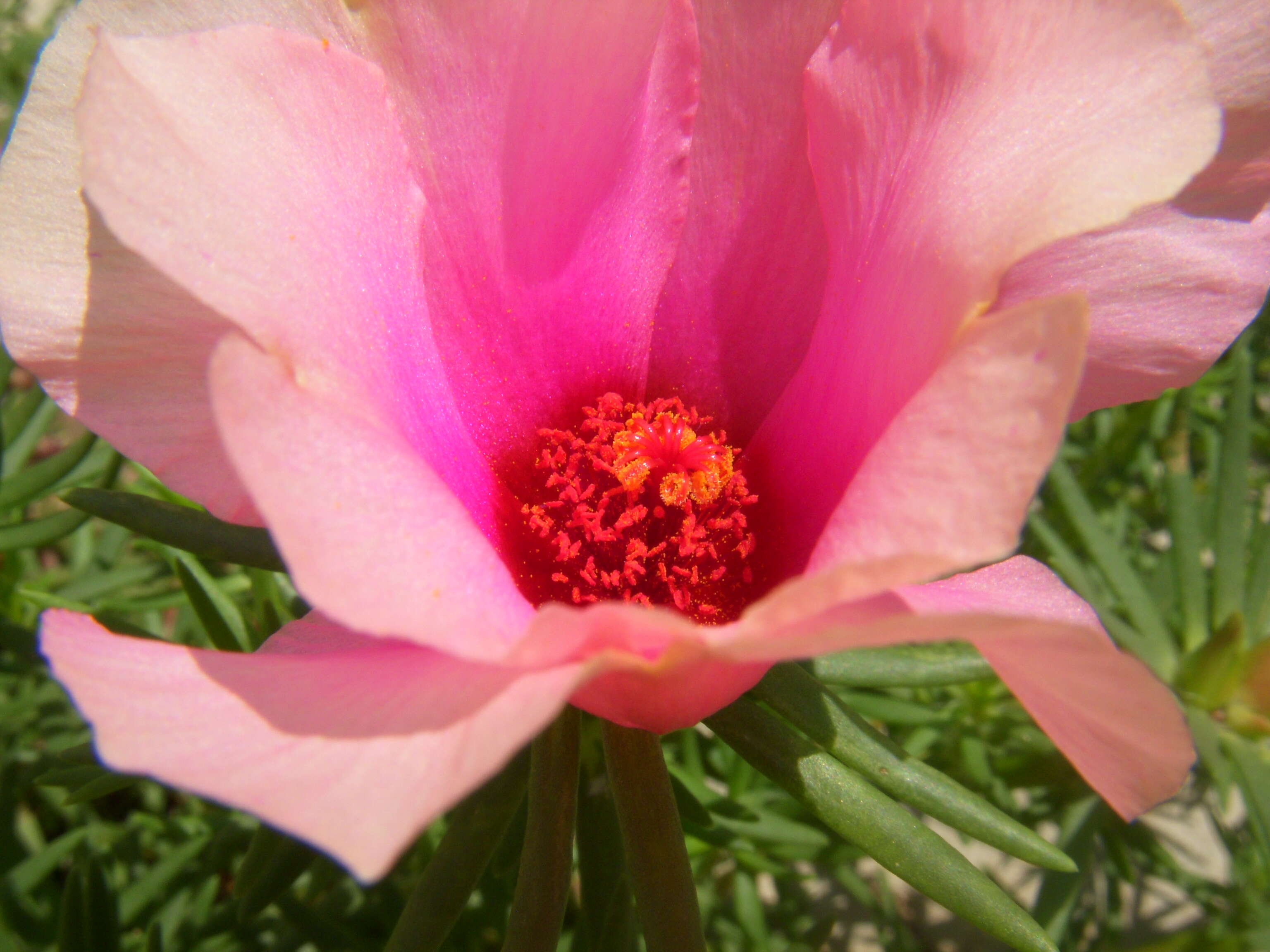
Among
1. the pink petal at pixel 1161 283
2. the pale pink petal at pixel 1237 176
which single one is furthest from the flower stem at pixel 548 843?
the pale pink petal at pixel 1237 176

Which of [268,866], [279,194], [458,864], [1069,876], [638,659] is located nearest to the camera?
[638,659]

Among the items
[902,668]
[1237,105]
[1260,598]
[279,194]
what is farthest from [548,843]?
[1260,598]

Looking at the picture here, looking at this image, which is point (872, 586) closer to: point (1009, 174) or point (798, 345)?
point (1009, 174)

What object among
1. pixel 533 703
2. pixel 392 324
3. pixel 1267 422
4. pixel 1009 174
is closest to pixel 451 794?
pixel 533 703

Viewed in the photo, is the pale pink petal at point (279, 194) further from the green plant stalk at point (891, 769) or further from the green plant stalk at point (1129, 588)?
the green plant stalk at point (1129, 588)

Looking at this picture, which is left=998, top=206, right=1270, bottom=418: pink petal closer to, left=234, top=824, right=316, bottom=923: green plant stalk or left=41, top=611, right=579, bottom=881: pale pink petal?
left=41, top=611, right=579, bottom=881: pale pink petal

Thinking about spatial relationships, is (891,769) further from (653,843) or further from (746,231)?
(746,231)

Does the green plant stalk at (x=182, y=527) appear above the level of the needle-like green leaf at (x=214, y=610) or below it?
above
